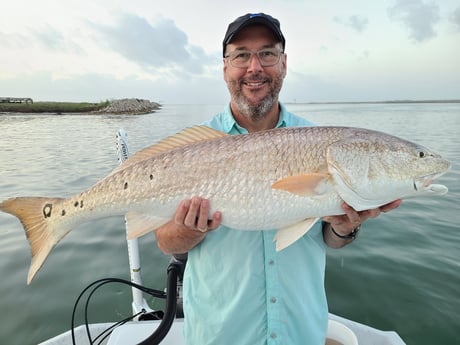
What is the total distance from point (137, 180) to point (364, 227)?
22.1 ft

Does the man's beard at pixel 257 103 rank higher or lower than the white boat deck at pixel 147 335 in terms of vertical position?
higher

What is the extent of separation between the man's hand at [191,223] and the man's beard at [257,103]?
36.8 inches

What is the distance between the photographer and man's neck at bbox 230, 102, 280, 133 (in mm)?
2750

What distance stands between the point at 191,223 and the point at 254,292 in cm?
64

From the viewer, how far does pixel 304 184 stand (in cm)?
203

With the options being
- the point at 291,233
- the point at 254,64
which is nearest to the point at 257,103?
the point at 254,64

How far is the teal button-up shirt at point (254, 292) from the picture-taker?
218cm

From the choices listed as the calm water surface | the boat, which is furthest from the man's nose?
the calm water surface

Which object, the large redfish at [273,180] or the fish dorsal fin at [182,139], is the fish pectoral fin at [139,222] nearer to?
the large redfish at [273,180]

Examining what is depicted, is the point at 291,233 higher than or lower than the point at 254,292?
higher

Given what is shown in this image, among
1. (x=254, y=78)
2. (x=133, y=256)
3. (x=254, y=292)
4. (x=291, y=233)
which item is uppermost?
(x=254, y=78)

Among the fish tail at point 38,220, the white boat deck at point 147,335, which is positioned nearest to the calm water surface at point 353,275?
the white boat deck at point 147,335

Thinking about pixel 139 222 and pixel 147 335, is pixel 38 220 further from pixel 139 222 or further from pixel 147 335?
pixel 147 335

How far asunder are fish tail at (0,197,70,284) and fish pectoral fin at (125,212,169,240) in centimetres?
51
